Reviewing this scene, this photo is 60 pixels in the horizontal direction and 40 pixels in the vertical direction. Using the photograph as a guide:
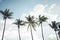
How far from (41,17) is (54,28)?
14.2 m

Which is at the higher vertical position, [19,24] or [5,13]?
[5,13]

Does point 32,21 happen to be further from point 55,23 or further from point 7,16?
point 55,23

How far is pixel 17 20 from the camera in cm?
6156

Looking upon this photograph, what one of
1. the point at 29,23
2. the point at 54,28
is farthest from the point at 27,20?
the point at 54,28

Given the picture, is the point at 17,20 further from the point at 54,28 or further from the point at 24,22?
the point at 54,28

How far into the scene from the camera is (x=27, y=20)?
55.4m

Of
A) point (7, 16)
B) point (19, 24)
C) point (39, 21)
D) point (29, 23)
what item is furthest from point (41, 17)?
point (7, 16)

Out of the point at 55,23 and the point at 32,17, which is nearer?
the point at 32,17

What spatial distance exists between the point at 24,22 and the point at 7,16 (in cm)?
886

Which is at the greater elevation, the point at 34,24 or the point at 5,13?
the point at 5,13

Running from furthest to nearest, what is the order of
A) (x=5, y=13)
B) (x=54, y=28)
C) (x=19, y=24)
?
(x=54, y=28) < (x=19, y=24) < (x=5, y=13)

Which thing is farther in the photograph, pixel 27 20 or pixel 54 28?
pixel 54 28

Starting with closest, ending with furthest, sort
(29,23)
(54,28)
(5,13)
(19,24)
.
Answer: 1. (5,13)
2. (29,23)
3. (19,24)
4. (54,28)

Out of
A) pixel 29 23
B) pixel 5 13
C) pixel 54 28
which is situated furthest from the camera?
pixel 54 28
